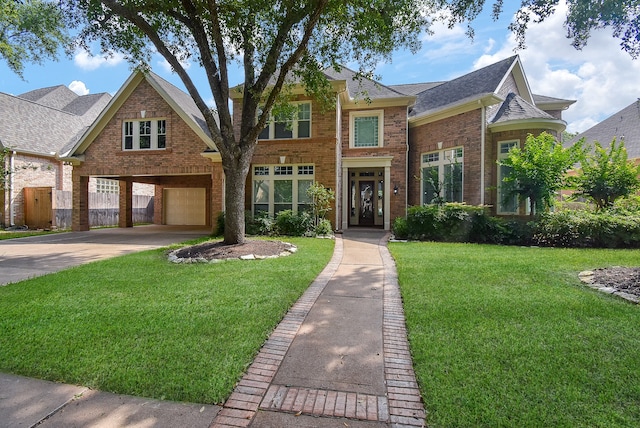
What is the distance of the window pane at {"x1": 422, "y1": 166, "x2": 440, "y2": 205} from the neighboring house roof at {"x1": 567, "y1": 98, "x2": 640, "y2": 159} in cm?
1111

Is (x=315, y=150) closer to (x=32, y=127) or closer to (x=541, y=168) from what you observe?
(x=541, y=168)

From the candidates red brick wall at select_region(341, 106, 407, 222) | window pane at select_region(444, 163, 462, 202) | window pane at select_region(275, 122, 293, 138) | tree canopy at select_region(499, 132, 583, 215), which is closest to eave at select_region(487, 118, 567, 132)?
Answer: tree canopy at select_region(499, 132, 583, 215)

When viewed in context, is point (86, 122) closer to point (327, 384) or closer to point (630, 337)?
point (327, 384)

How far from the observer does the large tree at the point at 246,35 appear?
8.05 m

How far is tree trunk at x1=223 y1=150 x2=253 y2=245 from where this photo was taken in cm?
891

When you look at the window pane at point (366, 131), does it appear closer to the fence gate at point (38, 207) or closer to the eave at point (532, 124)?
the eave at point (532, 124)

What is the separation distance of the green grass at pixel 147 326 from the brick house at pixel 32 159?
13.6m

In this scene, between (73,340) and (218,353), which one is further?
(73,340)

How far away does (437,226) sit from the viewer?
1120cm

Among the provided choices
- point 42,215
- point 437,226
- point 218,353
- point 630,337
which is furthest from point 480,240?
point 42,215

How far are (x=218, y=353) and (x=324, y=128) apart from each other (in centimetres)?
1118

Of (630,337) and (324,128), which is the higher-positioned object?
(324,128)

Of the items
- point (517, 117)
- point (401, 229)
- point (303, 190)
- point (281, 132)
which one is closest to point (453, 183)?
point (517, 117)

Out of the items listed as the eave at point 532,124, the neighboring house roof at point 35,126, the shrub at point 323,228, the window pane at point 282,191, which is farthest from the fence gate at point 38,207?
the eave at point 532,124
